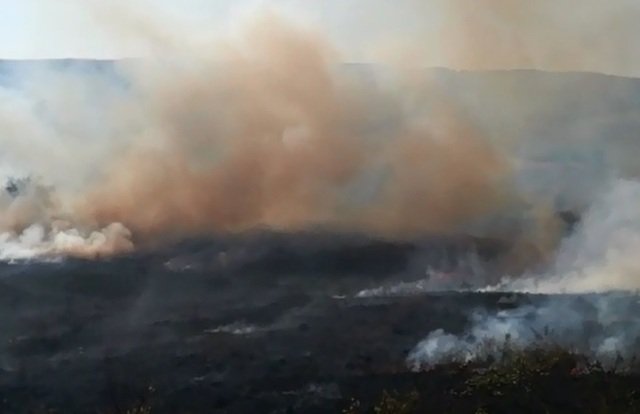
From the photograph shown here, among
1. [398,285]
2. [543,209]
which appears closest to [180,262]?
[398,285]

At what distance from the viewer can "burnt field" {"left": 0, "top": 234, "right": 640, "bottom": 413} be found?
231 centimetres

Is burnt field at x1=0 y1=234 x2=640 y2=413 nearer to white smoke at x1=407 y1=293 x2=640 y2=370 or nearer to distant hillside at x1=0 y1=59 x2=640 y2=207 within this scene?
white smoke at x1=407 y1=293 x2=640 y2=370

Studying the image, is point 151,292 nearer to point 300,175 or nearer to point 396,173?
point 300,175

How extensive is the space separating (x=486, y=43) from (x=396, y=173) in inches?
18.6

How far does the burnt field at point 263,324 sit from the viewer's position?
231 centimetres

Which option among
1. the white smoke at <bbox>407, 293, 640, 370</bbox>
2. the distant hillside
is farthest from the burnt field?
the distant hillside

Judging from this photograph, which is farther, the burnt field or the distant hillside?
the distant hillside

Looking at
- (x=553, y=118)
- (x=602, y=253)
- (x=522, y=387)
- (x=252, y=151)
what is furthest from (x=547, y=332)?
(x=252, y=151)

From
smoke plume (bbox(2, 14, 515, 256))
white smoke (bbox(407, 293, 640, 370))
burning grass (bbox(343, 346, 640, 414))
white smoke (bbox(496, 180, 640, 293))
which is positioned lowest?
burning grass (bbox(343, 346, 640, 414))

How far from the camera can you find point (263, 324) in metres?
2.38

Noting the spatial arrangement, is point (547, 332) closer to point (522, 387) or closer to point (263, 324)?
point (522, 387)

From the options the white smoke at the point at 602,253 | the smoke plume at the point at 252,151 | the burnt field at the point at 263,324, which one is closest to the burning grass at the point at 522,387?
the burnt field at the point at 263,324

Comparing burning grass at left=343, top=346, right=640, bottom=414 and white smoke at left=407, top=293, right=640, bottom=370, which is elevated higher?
white smoke at left=407, top=293, right=640, bottom=370

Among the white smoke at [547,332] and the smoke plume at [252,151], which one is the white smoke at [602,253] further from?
the smoke plume at [252,151]
